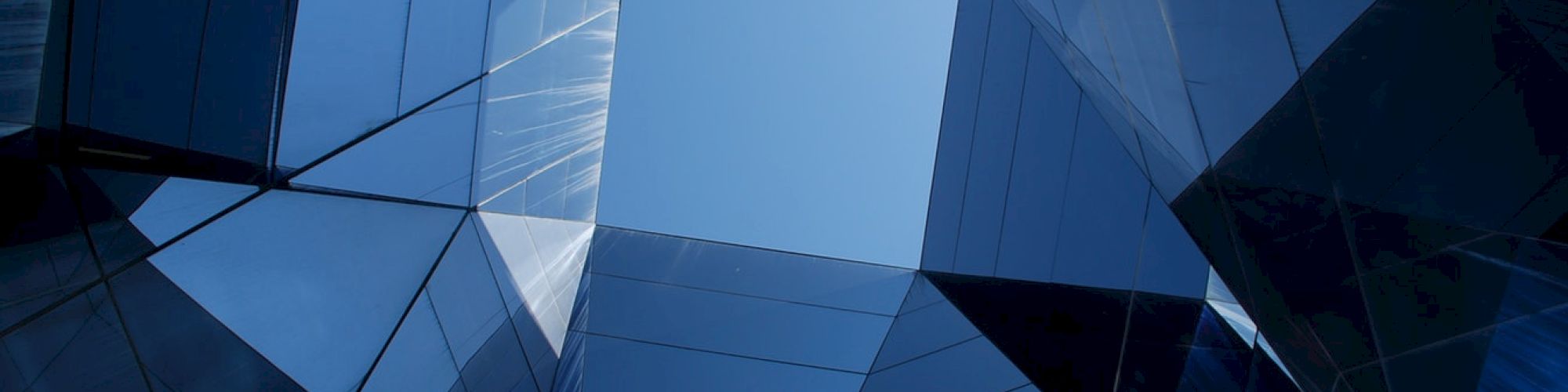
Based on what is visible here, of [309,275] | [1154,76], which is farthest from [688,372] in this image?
[1154,76]

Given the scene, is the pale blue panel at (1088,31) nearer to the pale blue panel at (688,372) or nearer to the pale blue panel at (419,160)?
the pale blue panel at (419,160)

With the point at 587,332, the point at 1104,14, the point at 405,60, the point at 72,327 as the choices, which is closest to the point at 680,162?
the point at 587,332

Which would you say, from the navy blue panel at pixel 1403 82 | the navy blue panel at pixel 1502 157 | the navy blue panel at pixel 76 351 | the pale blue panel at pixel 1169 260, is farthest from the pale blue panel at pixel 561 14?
the navy blue panel at pixel 1502 157

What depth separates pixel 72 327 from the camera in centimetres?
336

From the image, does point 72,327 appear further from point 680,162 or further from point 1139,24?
point 680,162

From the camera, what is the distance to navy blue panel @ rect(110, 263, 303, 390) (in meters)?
3.75

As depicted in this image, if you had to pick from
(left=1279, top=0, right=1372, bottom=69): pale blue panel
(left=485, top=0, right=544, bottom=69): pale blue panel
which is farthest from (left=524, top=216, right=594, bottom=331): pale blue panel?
(left=1279, top=0, right=1372, bottom=69): pale blue panel

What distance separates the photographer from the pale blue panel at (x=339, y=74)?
4.61m

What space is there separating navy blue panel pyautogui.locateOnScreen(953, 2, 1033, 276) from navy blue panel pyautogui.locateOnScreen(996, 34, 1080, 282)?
146mm

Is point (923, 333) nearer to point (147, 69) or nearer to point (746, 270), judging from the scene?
point (746, 270)

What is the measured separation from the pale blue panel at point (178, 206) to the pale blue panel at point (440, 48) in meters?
2.17

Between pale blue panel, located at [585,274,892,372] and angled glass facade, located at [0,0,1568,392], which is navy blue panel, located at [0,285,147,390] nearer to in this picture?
angled glass facade, located at [0,0,1568,392]

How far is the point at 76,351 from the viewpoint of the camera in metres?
3.39

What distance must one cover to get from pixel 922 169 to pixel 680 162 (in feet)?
9.60
